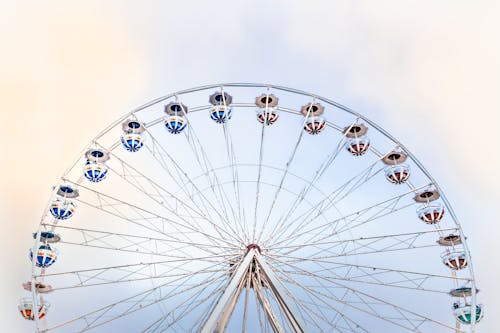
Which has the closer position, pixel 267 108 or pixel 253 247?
pixel 253 247

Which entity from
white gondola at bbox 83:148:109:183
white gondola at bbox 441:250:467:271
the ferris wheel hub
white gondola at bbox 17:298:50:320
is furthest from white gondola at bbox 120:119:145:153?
white gondola at bbox 441:250:467:271

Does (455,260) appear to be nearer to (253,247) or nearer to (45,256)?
(253,247)

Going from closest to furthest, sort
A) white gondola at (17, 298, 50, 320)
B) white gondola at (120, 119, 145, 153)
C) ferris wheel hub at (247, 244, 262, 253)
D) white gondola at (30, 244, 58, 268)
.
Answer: ferris wheel hub at (247, 244, 262, 253) → white gondola at (17, 298, 50, 320) → white gondola at (30, 244, 58, 268) → white gondola at (120, 119, 145, 153)

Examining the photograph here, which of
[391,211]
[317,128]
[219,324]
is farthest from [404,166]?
[219,324]

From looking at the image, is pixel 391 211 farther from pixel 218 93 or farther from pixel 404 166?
pixel 218 93

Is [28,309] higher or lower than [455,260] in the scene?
lower

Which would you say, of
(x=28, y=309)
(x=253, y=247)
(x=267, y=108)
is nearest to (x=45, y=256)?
(x=28, y=309)

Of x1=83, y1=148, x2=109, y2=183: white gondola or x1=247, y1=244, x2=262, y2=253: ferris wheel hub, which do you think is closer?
x1=247, y1=244, x2=262, y2=253: ferris wheel hub

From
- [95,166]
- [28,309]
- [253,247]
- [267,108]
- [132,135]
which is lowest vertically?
[28,309]

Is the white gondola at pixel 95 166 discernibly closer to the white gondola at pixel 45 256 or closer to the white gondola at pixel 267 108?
the white gondola at pixel 45 256

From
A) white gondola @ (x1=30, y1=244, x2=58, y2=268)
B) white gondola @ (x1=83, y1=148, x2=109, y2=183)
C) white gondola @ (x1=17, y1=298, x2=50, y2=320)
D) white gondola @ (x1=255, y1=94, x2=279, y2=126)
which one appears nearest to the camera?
white gondola @ (x1=17, y1=298, x2=50, y2=320)

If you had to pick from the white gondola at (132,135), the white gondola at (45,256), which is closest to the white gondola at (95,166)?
the white gondola at (132,135)

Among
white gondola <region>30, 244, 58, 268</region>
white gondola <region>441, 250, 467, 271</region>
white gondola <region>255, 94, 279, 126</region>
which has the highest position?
white gondola <region>255, 94, 279, 126</region>

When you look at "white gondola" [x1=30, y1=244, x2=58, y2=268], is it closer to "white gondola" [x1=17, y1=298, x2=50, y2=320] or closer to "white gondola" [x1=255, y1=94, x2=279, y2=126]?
"white gondola" [x1=17, y1=298, x2=50, y2=320]
